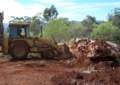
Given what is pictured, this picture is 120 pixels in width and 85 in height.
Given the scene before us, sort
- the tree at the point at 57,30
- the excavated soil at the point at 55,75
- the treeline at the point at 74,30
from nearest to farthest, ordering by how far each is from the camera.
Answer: the excavated soil at the point at 55,75 → the treeline at the point at 74,30 → the tree at the point at 57,30

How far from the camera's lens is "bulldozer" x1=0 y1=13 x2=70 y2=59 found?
28.6m

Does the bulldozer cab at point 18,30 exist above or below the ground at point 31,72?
above

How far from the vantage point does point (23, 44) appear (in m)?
28.8

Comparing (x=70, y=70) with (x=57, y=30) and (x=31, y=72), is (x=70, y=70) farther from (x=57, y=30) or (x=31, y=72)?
(x=57, y=30)

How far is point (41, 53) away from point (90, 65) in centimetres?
625

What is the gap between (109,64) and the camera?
23547mm

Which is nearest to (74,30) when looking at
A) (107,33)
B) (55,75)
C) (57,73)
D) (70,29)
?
(70,29)

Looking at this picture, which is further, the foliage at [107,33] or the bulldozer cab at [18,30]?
the foliage at [107,33]

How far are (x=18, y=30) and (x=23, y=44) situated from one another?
104 centimetres

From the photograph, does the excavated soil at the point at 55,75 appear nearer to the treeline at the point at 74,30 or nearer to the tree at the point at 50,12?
the treeline at the point at 74,30

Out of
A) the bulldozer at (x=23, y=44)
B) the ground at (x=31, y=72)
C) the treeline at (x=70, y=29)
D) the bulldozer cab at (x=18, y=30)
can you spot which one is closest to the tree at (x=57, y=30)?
the treeline at (x=70, y=29)

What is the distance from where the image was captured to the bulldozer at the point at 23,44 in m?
28.6

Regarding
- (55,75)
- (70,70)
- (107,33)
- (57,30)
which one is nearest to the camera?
(55,75)

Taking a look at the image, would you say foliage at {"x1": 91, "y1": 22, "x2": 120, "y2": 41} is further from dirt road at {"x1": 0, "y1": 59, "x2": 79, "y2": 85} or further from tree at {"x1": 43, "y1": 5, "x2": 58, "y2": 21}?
dirt road at {"x1": 0, "y1": 59, "x2": 79, "y2": 85}
